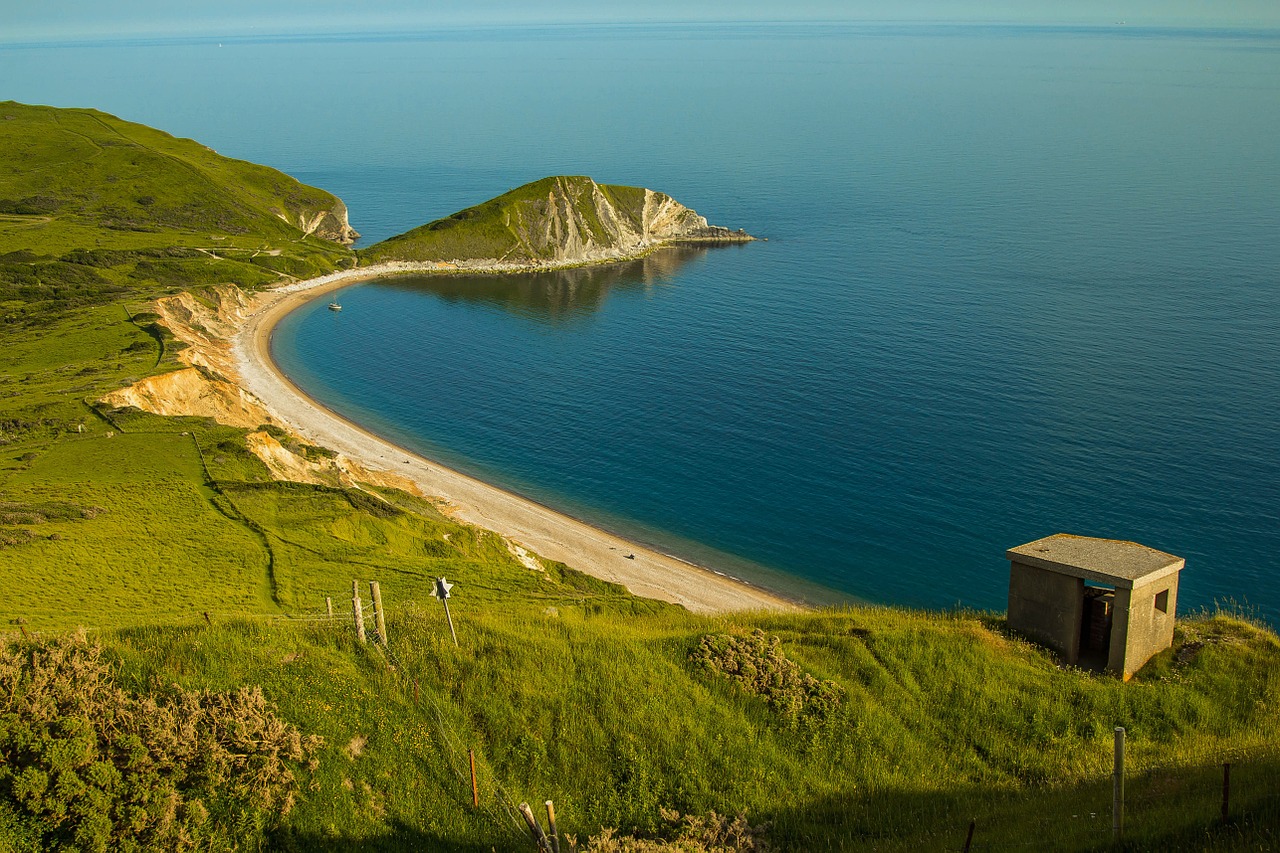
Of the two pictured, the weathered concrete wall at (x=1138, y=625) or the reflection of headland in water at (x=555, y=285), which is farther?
the reflection of headland in water at (x=555, y=285)

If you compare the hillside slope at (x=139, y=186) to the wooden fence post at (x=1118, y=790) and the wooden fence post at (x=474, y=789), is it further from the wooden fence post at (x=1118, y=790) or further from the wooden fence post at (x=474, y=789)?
the wooden fence post at (x=1118, y=790)

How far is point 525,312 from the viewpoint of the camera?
124 meters

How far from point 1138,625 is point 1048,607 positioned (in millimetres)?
2533

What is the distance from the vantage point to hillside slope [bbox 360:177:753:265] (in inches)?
5714

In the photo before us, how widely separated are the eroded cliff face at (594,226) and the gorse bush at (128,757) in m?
130

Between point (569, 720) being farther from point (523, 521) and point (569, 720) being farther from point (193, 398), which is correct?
point (193, 398)

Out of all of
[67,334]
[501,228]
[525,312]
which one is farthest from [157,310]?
[501,228]

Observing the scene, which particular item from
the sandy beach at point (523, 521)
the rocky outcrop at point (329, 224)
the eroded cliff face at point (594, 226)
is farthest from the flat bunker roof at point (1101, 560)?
the rocky outcrop at point (329, 224)

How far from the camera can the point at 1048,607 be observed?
2748 centimetres

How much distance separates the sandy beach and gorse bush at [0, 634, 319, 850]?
30403 millimetres

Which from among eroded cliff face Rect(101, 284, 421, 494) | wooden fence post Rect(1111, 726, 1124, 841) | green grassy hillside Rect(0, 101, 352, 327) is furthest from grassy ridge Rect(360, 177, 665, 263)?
wooden fence post Rect(1111, 726, 1124, 841)

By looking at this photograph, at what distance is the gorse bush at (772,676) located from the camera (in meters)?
23.5

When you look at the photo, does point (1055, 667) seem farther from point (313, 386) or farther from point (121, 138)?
point (121, 138)

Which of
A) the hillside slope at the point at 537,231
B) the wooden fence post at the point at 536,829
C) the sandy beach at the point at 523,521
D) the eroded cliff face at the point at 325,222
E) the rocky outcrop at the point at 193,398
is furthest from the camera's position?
the eroded cliff face at the point at 325,222
